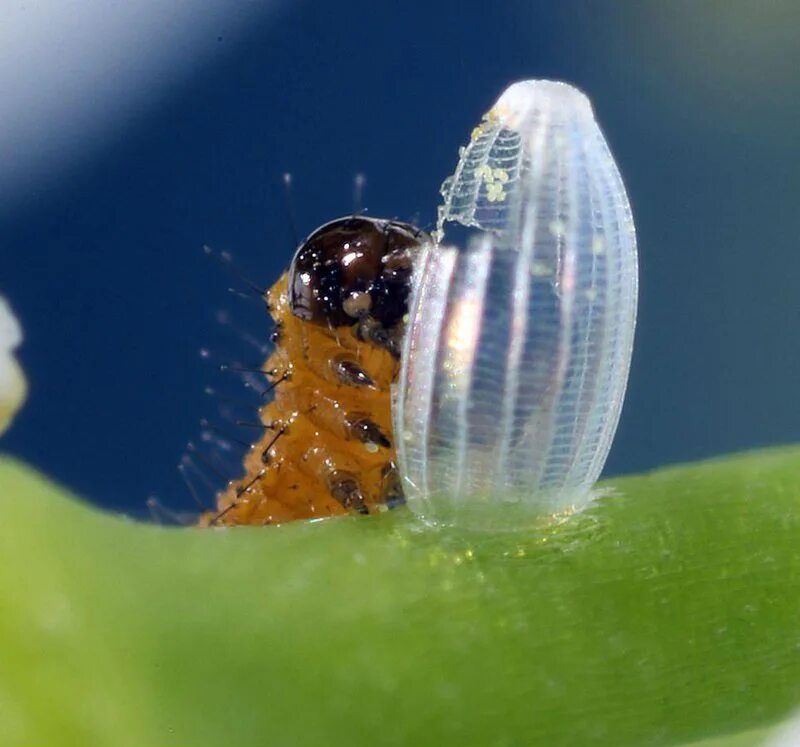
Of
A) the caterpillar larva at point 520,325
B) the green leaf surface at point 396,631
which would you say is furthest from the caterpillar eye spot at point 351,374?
the green leaf surface at point 396,631

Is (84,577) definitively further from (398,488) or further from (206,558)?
(398,488)

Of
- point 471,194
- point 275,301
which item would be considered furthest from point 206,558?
point 275,301

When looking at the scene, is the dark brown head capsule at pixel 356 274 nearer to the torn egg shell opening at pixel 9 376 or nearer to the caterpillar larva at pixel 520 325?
the caterpillar larva at pixel 520 325

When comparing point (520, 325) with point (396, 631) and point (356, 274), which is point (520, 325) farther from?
point (356, 274)

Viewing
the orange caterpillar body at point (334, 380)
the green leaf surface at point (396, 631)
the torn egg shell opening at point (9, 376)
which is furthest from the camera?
the orange caterpillar body at point (334, 380)

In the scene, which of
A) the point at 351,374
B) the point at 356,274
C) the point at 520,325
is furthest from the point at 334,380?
the point at 520,325

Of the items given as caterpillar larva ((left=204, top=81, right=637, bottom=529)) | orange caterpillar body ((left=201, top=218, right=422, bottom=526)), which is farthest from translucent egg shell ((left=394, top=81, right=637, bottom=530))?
orange caterpillar body ((left=201, top=218, right=422, bottom=526))

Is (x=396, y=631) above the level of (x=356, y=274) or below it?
below
